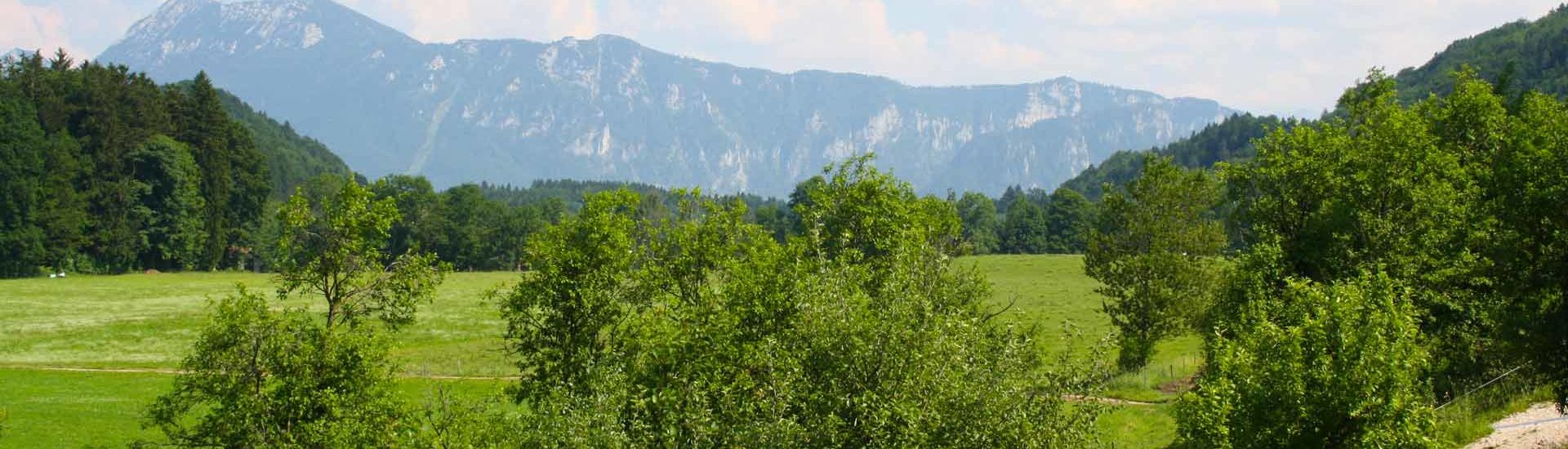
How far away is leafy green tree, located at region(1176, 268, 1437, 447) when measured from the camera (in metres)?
19.2

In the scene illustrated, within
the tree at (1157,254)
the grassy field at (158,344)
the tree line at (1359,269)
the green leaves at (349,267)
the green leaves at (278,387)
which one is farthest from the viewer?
the tree at (1157,254)

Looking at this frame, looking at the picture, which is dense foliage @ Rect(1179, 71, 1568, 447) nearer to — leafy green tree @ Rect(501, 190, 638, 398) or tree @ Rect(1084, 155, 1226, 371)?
tree @ Rect(1084, 155, 1226, 371)

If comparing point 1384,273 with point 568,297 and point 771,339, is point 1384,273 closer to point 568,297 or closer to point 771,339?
point 771,339

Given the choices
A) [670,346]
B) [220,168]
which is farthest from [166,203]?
[670,346]

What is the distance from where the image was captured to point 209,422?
2642cm

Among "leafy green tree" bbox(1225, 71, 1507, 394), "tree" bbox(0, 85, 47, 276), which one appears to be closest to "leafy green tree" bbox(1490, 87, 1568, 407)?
"leafy green tree" bbox(1225, 71, 1507, 394)

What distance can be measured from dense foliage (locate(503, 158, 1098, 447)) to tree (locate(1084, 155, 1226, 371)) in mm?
16130

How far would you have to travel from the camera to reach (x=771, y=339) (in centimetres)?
2109

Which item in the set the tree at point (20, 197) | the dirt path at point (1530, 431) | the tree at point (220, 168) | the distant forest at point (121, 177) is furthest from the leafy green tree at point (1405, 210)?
the tree at point (220, 168)

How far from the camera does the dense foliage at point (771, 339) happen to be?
19281 millimetres

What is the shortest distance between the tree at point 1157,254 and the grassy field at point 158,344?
2523mm

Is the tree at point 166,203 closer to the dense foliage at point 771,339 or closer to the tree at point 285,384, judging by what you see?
the tree at point 285,384

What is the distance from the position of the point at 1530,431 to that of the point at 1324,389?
44.1ft

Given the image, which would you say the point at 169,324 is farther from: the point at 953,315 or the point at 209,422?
the point at 953,315
